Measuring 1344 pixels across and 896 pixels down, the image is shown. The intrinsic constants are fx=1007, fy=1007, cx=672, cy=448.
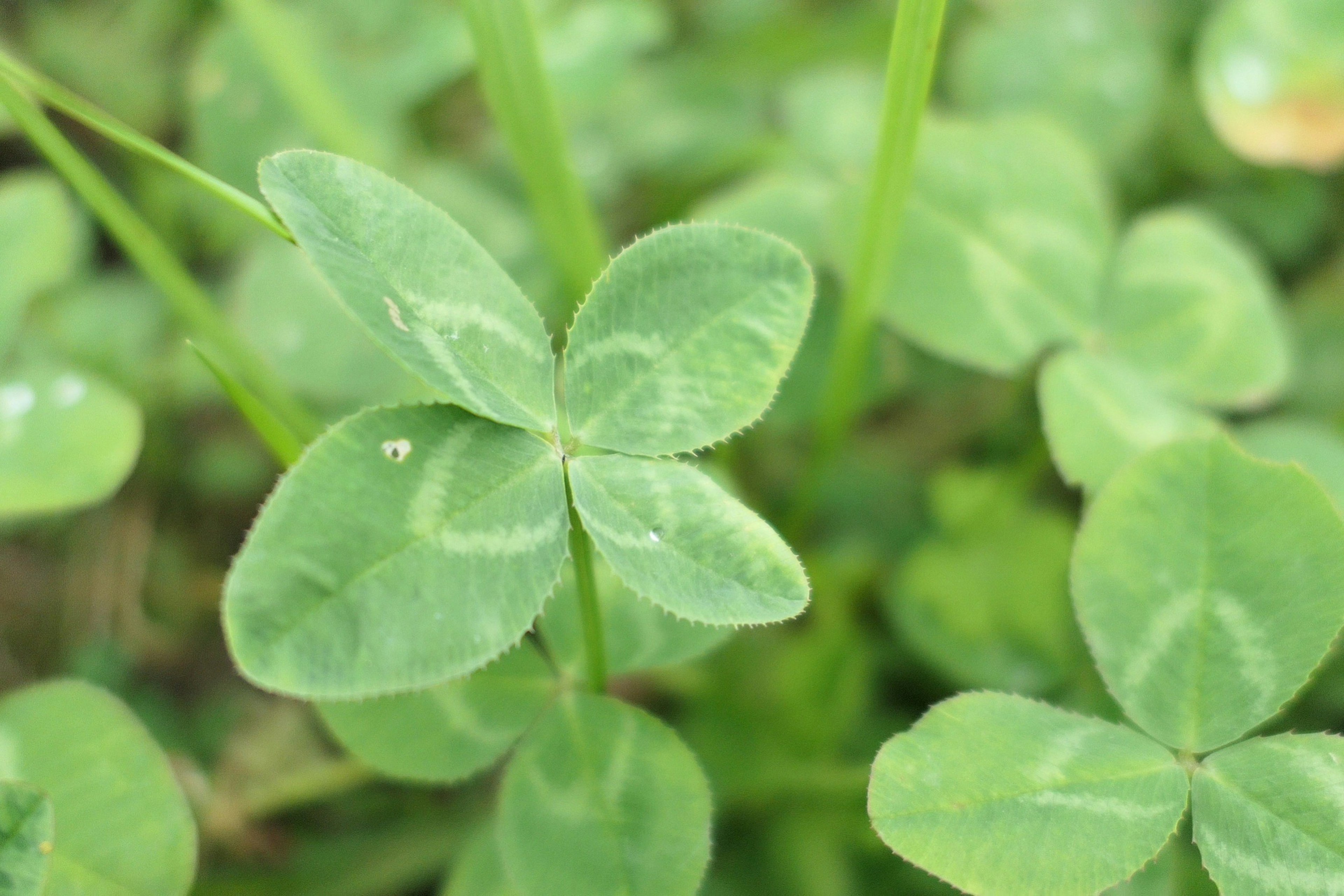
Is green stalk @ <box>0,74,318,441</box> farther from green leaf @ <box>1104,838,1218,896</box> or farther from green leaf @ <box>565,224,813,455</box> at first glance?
green leaf @ <box>1104,838,1218,896</box>

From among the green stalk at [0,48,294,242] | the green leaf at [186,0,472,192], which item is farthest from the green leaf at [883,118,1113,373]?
the green leaf at [186,0,472,192]

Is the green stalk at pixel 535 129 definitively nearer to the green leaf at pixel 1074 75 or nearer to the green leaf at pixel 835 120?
the green leaf at pixel 835 120

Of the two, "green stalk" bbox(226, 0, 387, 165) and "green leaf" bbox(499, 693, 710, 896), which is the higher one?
"green stalk" bbox(226, 0, 387, 165)

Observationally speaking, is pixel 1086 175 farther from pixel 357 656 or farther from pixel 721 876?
pixel 357 656

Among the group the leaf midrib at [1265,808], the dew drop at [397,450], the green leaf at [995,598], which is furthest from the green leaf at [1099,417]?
the dew drop at [397,450]

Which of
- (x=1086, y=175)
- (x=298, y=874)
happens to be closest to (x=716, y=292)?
(x=1086, y=175)

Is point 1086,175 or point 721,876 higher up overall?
point 1086,175

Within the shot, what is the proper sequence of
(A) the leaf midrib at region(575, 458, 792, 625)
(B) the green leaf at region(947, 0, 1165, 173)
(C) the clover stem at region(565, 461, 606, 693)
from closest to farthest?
(A) the leaf midrib at region(575, 458, 792, 625)
(C) the clover stem at region(565, 461, 606, 693)
(B) the green leaf at region(947, 0, 1165, 173)
